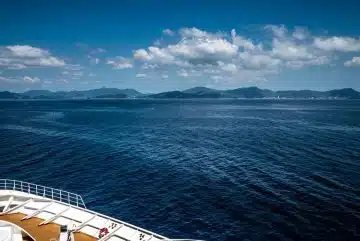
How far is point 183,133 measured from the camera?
124 m

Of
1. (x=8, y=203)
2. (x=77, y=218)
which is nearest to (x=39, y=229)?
(x=77, y=218)

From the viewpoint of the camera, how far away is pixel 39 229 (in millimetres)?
26531

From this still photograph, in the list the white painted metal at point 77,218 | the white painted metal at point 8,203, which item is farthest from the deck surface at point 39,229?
the white painted metal at point 8,203

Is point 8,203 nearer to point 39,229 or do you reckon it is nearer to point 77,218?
point 39,229

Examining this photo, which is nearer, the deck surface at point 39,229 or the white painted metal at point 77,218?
the white painted metal at point 77,218

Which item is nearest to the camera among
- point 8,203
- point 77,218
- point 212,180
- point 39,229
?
point 39,229

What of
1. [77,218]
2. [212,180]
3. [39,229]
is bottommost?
[212,180]

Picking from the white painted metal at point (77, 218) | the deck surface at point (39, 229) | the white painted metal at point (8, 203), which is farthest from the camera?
the white painted metal at point (8, 203)

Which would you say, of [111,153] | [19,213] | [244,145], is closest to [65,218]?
[19,213]

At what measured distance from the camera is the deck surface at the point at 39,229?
2512 cm

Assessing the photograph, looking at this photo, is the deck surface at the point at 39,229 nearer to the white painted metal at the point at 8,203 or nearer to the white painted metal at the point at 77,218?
the white painted metal at the point at 77,218

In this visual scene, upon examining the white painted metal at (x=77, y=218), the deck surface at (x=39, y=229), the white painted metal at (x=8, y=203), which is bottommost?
the deck surface at (x=39, y=229)

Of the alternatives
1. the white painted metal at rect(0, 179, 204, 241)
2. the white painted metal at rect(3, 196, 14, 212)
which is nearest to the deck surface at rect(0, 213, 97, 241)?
the white painted metal at rect(0, 179, 204, 241)

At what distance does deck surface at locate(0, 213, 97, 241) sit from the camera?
2512 centimetres
